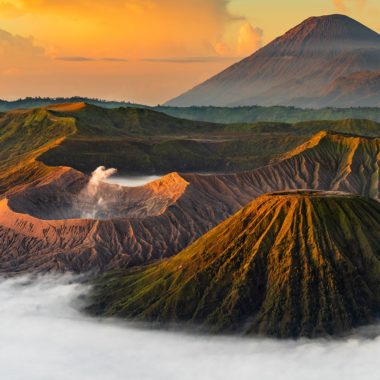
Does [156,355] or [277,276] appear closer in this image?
[156,355]

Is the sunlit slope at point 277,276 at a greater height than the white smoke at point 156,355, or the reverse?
the sunlit slope at point 277,276

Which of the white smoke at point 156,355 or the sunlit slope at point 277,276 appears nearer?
the white smoke at point 156,355

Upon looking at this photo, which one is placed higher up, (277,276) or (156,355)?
(277,276)

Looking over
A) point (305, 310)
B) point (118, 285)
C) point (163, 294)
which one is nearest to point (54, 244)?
point (118, 285)

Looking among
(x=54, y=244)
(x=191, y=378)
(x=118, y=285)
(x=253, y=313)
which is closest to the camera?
(x=191, y=378)

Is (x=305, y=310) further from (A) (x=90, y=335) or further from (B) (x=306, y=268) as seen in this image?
(A) (x=90, y=335)
